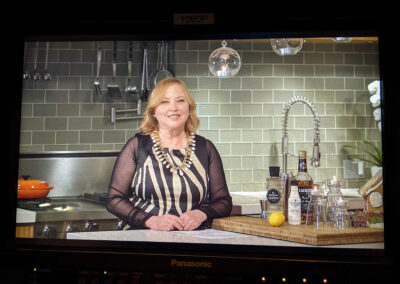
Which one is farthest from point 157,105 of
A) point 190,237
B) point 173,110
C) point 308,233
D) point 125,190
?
point 308,233

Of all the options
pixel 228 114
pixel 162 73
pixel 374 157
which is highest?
pixel 162 73

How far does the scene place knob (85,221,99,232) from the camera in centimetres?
120

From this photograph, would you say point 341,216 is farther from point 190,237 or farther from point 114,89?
point 114,89

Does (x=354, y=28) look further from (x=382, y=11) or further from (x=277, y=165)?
(x=277, y=165)

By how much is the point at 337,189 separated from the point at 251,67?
1.33 ft

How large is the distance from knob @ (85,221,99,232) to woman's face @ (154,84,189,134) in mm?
321

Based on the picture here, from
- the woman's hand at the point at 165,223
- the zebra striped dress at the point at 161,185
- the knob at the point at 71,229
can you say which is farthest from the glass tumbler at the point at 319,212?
the knob at the point at 71,229

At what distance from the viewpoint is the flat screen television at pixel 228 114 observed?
3.59 ft

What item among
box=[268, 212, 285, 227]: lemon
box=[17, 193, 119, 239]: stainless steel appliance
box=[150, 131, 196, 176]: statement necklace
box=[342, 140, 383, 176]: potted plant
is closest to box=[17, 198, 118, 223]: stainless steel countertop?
box=[17, 193, 119, 239]: stainless steel appliance

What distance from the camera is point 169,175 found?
4.01 ft

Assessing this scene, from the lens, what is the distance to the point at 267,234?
1163mm

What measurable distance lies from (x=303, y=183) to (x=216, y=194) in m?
0.24

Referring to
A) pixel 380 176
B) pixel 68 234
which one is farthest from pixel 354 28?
pixel 68 234

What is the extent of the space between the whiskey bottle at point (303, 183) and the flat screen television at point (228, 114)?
0.07 feet
